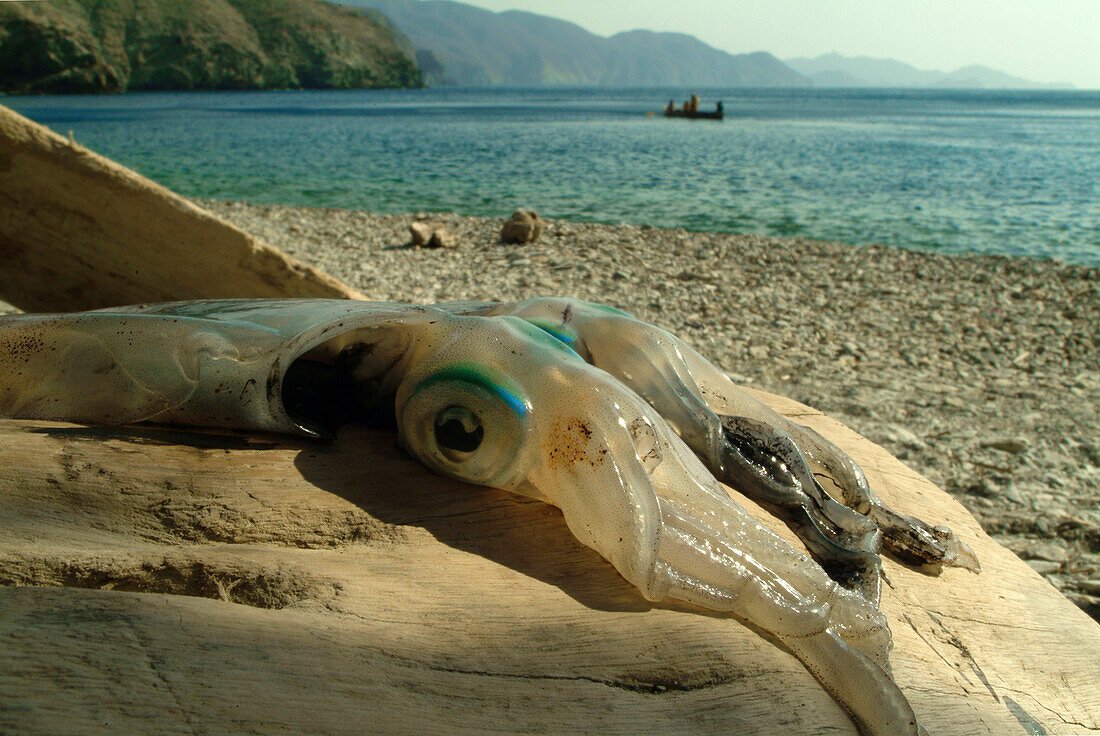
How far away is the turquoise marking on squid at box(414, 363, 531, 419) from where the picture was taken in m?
1.69

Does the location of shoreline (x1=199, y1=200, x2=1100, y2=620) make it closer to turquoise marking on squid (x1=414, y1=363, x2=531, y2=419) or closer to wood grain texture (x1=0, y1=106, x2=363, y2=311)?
turquoise marking on squid (x1=414, y1=363, x2=531, y2=419)

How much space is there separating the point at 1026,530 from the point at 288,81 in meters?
98.0

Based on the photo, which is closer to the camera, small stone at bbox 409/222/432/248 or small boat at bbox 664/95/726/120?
small stone at bbox 409/222/432/248

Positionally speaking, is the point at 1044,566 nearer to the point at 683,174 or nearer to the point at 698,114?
the point at 683,174

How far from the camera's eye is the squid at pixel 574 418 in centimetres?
156

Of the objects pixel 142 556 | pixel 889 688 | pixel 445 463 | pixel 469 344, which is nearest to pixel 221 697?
pixel 142 556

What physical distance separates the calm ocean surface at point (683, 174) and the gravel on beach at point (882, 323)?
8.85 ft

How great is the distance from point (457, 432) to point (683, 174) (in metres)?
18.4

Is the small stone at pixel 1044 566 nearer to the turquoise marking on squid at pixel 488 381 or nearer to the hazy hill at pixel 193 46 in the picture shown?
the turquoise marking on squid at pixel 488 381

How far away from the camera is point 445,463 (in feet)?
5.99

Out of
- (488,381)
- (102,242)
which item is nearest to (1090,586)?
(488,381)

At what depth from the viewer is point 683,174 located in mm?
19031

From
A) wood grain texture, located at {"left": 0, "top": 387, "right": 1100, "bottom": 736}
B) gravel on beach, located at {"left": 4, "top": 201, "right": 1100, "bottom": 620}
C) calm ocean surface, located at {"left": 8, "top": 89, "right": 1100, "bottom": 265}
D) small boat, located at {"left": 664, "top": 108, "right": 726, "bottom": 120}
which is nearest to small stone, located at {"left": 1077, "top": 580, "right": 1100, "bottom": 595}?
gravel on beach, located at {"left": 4, "top": 201, "right": 1100, "bottom": 620}

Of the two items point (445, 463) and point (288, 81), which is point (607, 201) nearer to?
point (445, 463)
